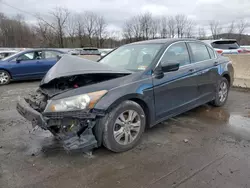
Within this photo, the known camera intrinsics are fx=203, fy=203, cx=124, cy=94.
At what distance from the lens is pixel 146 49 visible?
3.71m

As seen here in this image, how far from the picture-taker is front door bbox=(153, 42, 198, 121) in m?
3.26

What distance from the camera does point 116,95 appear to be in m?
2.68

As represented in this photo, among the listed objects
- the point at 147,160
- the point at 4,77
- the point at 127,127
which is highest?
the point at 4,77

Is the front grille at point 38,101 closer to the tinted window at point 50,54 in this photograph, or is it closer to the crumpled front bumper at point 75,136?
the crumpled front bumper at point 75,136

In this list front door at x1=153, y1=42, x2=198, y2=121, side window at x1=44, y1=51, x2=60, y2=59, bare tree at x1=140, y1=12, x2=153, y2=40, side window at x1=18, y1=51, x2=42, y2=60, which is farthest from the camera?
bare tree at x1=140, y1=12, x2=153, y2=40

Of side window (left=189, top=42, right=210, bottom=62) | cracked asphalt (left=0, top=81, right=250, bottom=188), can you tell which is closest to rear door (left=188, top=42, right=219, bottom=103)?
side window (left=189, top=42, right=210, bottom=62)

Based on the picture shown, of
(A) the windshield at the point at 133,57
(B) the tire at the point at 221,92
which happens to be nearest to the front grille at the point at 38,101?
(A) the windshield at the point at 133,57

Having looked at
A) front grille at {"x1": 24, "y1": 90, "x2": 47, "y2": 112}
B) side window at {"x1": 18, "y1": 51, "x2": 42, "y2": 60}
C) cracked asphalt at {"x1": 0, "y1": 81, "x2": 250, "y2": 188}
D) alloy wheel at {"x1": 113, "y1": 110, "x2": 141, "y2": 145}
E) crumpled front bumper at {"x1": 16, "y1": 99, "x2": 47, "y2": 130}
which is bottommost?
cracked asphalt at {"x1": 0, "y1": 81, "x2": 250, "y2": 188}

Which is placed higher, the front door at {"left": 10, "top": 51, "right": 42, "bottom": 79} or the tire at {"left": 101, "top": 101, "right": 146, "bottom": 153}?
the front door at {"left": 10, "top": 51, "right": 42, "bottom": 79}

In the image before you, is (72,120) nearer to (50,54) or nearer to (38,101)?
(38,101)

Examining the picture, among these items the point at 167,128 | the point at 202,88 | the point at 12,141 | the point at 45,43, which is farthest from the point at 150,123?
the point at 45,43

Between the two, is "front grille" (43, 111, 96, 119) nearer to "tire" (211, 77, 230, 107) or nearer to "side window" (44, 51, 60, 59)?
"tire" (211, 77, 230, 107)

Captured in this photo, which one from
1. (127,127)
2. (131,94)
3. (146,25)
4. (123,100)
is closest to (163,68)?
(131,94)

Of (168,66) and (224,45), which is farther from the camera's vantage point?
(224,45)
